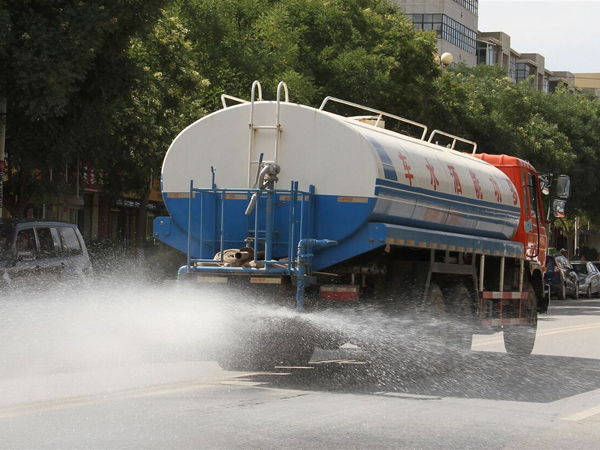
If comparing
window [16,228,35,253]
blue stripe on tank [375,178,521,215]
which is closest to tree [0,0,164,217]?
window [16,228,35,253]

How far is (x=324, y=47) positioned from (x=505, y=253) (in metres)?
14.8

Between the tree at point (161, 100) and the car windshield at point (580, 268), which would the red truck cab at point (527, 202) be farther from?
the car windshield at point (580, 268)

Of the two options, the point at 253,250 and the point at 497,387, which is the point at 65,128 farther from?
the point at 497,387

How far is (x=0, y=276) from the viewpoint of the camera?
1333cm

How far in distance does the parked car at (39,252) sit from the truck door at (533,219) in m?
6.46

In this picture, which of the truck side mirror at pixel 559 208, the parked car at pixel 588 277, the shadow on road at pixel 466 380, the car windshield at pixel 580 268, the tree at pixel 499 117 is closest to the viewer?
the shadow on road at pixel 466 380

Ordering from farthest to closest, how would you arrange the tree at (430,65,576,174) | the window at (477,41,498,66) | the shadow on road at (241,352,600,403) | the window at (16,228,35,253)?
the window at (477,41,498,66), the tree at (430,65,576,174), the window at (16,228,35,253), the shadow on road at (241,352,600,403)

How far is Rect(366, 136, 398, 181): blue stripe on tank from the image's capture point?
11328 mm

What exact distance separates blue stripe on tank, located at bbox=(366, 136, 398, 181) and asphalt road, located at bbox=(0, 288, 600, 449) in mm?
2215

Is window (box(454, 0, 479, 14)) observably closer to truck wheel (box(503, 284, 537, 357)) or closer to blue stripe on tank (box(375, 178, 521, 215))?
truck wheel (box(503, 284, 537, 357))

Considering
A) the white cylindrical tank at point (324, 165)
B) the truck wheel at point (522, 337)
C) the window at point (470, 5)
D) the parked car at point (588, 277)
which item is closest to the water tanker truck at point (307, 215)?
the white cylindrical tank at point (324, 165)

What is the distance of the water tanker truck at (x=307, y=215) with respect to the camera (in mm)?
11188

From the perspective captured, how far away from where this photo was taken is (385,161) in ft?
37.4

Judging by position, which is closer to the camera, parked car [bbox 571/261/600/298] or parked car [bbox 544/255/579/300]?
parked car [bbox 544/255/579/300]
